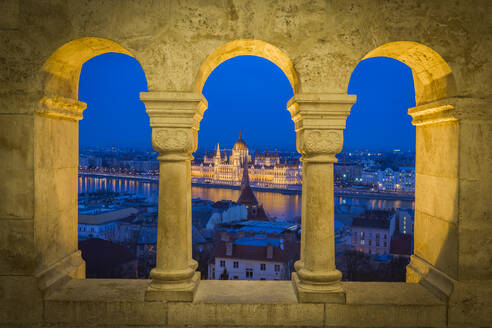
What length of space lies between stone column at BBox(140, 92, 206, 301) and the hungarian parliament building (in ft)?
263

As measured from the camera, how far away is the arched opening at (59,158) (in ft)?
10.4

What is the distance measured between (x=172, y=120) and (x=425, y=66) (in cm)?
233

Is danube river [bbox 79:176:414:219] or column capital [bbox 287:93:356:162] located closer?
column capital [bbox 287:93:356:162]

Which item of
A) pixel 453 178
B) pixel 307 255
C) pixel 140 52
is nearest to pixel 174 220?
pixel 307 255

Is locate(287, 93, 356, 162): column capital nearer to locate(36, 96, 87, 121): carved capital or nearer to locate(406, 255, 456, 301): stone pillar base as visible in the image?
locate(406, 255, 456, 301): stone pillar base

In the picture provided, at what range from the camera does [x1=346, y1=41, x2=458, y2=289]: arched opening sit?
3168 mm

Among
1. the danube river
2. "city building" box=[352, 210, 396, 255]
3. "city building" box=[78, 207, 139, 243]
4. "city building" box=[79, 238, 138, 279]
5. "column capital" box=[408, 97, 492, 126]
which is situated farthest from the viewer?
the danube river

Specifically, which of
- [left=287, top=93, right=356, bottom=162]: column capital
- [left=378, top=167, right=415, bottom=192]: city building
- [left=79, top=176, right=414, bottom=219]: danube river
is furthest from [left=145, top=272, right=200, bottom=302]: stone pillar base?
[left=79, top=176, right=414, bottom=219]: danube river

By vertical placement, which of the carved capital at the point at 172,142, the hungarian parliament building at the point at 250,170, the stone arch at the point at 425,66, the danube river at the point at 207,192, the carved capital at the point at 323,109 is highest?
the stone arch at the point at 425,66

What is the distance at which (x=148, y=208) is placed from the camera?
122 ft

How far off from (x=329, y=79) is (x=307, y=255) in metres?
1.51

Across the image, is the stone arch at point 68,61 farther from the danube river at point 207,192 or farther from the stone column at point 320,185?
the danube river at point 207,192

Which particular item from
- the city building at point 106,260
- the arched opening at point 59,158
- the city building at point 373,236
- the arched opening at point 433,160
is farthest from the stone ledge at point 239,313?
the city building at point 373,236

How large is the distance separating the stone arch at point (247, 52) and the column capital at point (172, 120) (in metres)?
0.18
